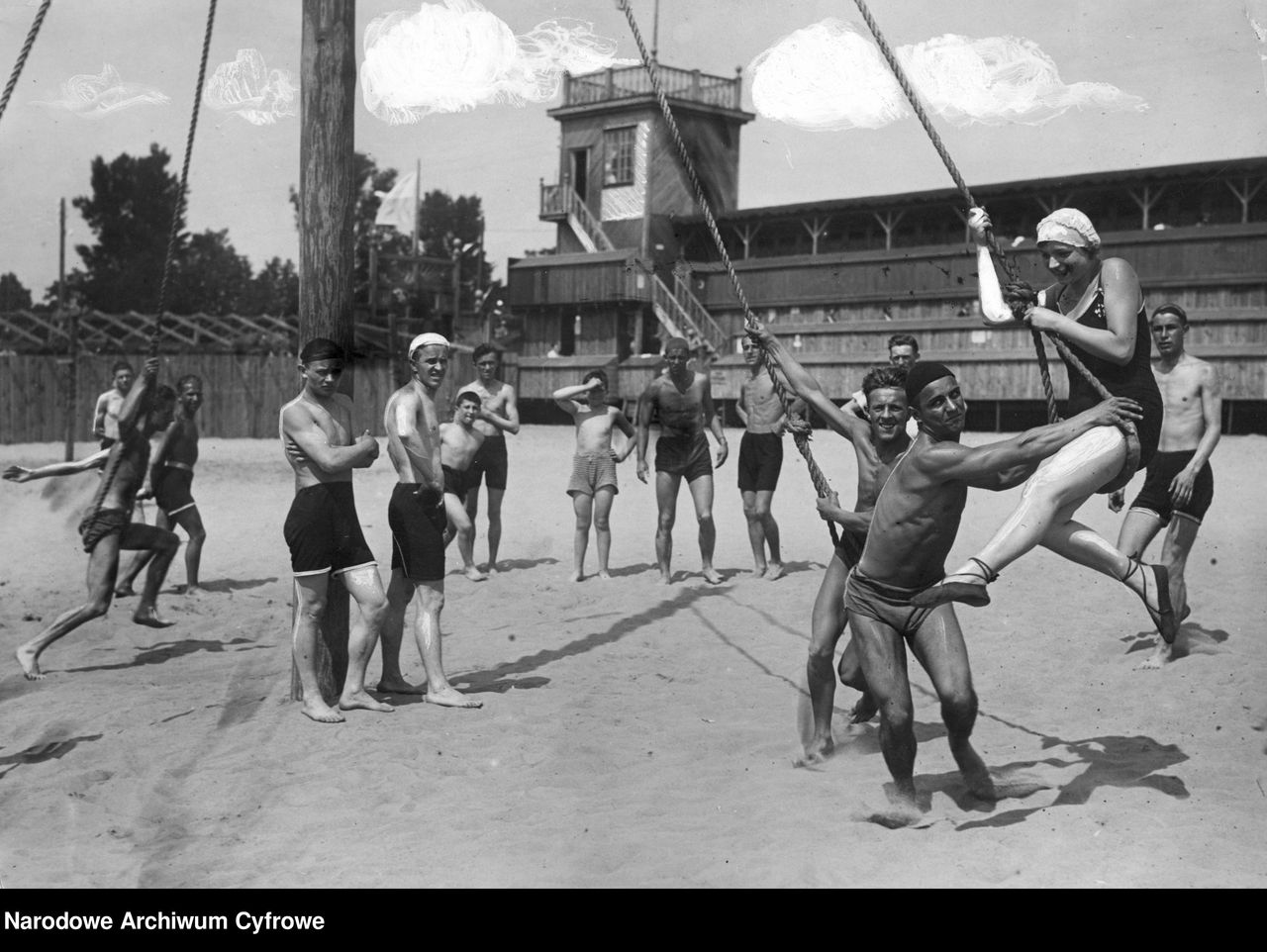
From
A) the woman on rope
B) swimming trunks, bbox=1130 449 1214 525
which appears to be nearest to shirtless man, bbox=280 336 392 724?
the woman on rope

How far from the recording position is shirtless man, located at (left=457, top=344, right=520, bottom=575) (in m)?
12.2

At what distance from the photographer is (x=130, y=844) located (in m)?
5.60

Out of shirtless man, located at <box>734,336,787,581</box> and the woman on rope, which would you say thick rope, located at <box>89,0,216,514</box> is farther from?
shirtless man, located at <box>734,336,787,581</box>

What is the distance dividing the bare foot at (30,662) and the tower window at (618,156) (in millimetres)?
30431

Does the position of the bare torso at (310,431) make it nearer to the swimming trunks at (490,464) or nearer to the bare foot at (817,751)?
the bare foot at (817,751)

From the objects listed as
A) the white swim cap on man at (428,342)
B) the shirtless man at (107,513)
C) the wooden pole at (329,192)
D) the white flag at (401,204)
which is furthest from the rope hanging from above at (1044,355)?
the white flag at (401,204)

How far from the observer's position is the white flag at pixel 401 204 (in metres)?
37.8

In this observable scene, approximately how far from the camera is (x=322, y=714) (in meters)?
7.37

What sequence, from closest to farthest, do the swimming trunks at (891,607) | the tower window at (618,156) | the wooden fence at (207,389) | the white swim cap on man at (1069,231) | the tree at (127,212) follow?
the swimming trunks at (891,607)
the white swim cap on man at (1069,231)
the wooden fence at (207,389)
the tower window at (618,156)
the tree at (127,212)

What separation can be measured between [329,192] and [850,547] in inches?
150

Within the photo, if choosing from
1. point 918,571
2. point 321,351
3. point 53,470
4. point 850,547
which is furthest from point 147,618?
point 918,571

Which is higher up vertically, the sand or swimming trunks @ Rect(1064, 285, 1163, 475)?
swimming trunks @ Rect(1064, 285, 1163, 475)

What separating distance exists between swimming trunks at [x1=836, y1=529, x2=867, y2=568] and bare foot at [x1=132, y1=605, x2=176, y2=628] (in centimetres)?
608
